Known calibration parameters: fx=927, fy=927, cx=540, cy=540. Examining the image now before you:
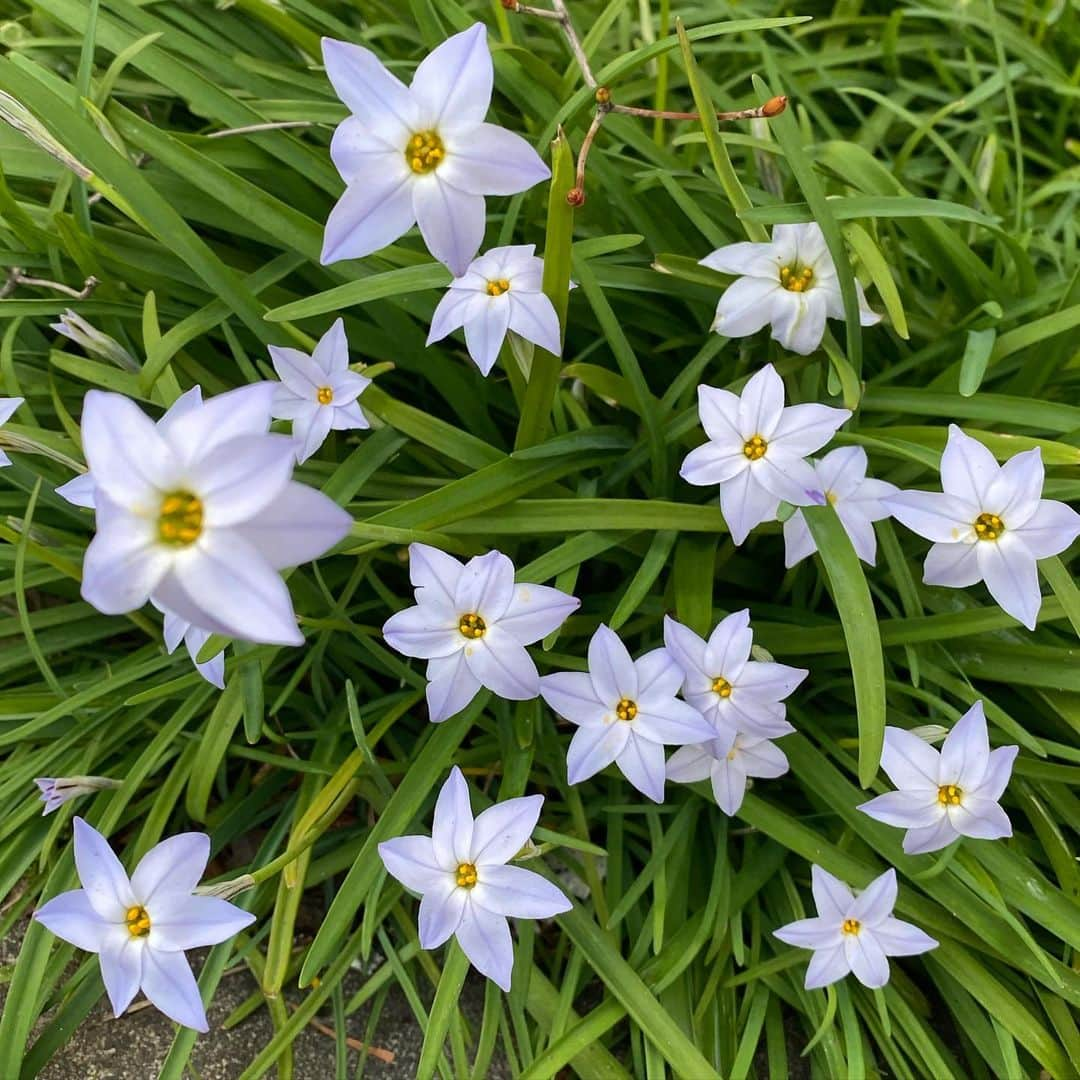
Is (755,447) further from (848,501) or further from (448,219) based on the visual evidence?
(448,219)

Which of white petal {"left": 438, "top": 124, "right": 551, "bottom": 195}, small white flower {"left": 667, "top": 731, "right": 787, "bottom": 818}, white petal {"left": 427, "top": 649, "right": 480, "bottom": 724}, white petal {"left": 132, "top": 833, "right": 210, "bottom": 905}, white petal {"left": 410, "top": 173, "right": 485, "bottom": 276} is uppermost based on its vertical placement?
white petal {"left": 438, "top": 124, "right": 551, "bottom": 195}

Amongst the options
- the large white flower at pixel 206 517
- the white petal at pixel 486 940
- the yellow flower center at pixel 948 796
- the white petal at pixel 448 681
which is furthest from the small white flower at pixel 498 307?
the yellow flower center at pixel 948 796

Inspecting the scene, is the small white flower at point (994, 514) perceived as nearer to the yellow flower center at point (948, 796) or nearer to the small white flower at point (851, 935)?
the yellow flower center at point (948, 796)

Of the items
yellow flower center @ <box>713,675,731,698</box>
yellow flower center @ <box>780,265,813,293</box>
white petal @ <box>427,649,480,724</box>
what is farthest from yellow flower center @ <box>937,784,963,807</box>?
yellow flower center @ <box>780,265,813,293</box>

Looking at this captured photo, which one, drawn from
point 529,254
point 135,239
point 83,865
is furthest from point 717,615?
point 135,239

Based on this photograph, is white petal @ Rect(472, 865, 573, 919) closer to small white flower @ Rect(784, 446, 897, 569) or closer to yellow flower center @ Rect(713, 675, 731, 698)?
yellow flower center @ Rect(713, 675, 731, 698)

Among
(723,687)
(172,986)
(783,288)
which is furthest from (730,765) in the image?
(172,986)

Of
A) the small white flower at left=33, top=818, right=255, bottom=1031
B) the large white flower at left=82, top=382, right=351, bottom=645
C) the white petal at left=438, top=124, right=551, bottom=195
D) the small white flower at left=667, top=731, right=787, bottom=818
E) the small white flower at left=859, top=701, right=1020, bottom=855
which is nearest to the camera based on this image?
the large white flower at left=82, top=382, right=351, bottom=645
